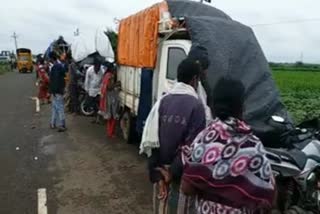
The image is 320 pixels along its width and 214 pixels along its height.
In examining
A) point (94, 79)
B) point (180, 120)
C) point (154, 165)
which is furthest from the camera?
point (94, 79)

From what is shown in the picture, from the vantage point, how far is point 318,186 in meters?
4.54

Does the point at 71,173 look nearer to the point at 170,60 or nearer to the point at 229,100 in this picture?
the point at 170,60

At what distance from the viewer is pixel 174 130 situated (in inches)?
151

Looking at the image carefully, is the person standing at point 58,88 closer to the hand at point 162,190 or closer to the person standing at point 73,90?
the person standing at point 73,90

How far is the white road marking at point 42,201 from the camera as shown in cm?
621

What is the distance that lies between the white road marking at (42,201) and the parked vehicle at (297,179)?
2958 mm

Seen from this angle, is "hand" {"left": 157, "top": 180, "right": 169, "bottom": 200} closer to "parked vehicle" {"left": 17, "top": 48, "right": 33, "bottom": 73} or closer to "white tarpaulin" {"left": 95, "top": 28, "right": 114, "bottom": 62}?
"white tarpaulin" {"left": 95, "top": 28, "right": 114, "bottom": 62}

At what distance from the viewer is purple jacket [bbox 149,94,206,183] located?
3783 mm

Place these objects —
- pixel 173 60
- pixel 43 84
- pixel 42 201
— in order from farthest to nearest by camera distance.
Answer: pixel 43 84 → pixel 173 60 → pixel 42 201

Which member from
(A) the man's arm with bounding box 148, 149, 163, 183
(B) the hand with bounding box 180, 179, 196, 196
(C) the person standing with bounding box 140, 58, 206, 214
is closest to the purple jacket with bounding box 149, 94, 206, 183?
(C) the person standing with bounding box 140, 58, 206, 214

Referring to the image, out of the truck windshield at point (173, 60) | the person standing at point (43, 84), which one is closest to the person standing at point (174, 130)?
the truck windshield at point (173, 60)

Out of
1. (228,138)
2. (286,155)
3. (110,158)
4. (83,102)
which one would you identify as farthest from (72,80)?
(228,138)

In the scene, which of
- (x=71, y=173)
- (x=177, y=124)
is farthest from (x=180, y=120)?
(x=71, y=173)

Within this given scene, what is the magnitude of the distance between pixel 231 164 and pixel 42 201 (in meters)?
4.35
